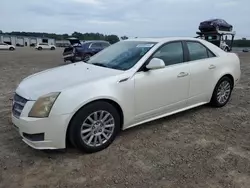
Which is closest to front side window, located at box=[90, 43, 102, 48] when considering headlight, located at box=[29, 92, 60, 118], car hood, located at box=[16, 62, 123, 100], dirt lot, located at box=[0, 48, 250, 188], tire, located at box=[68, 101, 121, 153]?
dirt lot, located at box=[0, 48, 250, 188]

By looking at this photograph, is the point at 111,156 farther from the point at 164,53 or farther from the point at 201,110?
the point at 201,110

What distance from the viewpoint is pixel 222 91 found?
5062mm

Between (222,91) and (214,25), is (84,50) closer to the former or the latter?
(214,25)

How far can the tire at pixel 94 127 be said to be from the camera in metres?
3.14

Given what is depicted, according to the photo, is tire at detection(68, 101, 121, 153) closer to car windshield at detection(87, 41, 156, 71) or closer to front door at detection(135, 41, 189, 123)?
front door at detection(135, 41, 189, 123)

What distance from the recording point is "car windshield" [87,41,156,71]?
12.5ft

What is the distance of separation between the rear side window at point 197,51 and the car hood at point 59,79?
61.6 inches

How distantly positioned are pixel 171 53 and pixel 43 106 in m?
2.25

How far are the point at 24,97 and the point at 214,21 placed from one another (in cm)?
1753

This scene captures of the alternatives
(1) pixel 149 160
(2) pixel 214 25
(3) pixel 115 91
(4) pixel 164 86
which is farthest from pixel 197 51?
(2) pixel 214 25

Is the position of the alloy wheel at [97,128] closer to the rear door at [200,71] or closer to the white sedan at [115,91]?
the white sedan at [115,91]

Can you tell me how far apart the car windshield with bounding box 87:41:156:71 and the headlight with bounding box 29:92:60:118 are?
1.13 meters

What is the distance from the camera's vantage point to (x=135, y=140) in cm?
370

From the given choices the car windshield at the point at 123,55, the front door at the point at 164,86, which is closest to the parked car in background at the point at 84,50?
the car windshield at the point at 123,55
